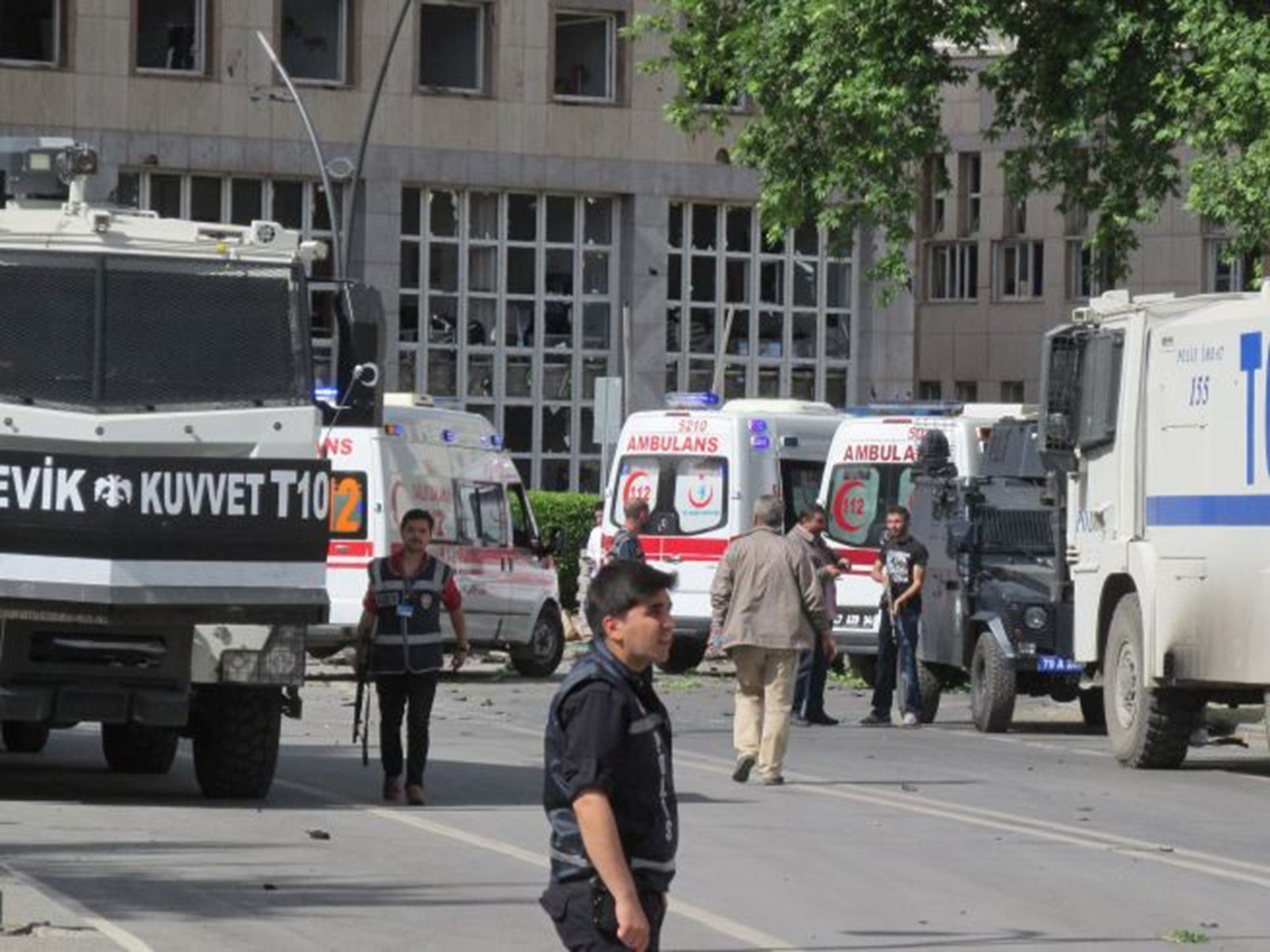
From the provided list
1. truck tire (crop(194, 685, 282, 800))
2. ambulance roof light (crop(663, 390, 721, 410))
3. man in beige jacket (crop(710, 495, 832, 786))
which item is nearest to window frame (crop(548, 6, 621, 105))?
ambulance roof light (crop(663, 390, 721, 410))

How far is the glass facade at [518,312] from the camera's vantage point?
57.0m

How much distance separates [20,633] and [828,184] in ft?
47.1

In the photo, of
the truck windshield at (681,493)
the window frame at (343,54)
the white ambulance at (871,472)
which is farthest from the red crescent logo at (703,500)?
the window frame at (343,54)

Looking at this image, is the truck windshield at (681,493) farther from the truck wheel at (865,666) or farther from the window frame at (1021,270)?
the window frame at (1021,270)

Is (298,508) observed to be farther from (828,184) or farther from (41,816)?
(828,184)

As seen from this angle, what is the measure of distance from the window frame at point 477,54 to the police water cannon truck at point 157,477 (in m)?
38.5

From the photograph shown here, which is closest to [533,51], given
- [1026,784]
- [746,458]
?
[746,458]

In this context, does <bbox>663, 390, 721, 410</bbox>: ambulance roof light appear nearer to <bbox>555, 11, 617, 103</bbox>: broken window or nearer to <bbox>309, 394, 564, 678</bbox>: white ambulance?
<bbox>309, 394, 564, 678</bbox>: white ambulance

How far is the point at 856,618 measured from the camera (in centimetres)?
3152

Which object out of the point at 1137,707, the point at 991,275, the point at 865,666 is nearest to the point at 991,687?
the point at 1137,707

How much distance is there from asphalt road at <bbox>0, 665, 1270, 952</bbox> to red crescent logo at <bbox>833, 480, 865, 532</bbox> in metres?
9.66

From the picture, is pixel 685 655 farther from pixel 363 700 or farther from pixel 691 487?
pixel 363 700

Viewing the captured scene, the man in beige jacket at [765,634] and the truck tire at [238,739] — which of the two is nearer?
the truck tire at [238,739]

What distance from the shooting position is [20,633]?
16.9m
